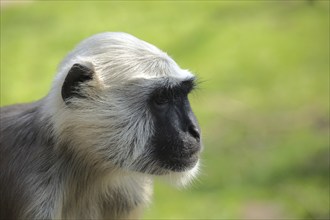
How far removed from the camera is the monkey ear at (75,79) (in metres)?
4.71

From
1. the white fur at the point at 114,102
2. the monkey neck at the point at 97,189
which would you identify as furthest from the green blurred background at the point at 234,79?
the monkey neck at the point at 97,189

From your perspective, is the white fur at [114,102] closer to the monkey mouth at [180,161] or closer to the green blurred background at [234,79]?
the monkey mouth at [180,161]

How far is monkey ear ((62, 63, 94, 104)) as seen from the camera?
4.71 m

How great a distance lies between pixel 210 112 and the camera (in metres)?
11.2

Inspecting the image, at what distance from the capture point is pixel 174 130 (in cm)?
479

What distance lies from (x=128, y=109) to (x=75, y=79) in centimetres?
37

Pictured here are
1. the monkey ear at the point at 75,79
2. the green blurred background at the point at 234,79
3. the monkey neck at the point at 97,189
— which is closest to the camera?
the monkey ear at the point at 75,79

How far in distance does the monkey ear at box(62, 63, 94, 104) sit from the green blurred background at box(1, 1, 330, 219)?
0.91 metres

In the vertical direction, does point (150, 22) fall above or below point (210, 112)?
above

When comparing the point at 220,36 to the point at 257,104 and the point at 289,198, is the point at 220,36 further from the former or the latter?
the point at 289,198

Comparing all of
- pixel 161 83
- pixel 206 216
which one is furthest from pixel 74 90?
pixel 206 216

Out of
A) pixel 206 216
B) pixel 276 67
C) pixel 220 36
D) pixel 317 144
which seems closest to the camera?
pixel 206 216

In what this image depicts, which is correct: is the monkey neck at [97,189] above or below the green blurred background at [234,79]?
below

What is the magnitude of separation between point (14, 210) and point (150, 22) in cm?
995
